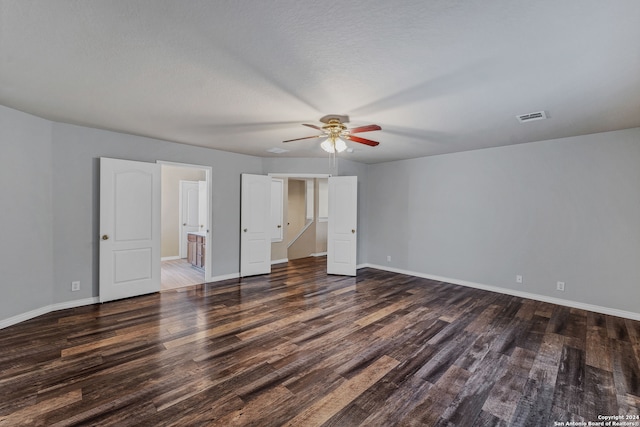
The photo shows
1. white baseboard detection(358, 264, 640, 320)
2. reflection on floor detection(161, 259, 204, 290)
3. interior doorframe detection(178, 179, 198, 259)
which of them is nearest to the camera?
white baseboard detection(358, 264, 640, 320)

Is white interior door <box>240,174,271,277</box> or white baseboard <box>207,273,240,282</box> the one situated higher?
white interior door <box>240,174,271,277</box>

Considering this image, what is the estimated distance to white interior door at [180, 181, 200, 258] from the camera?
25.5ft

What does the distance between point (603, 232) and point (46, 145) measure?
309 inches

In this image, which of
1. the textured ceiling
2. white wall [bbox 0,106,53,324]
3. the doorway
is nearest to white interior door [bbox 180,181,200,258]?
the doorway

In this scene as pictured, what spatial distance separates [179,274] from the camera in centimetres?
600

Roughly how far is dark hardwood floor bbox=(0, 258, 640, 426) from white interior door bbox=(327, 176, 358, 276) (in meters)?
1.76

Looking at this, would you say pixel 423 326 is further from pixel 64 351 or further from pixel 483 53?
pixel 64 351

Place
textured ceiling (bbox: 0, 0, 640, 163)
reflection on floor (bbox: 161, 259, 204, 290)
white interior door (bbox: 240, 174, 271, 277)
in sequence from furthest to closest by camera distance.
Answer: white interior door (bbox: 240, 174, 271, 277)
reflection on floor (bbox: 161, 259, 204, 290)
textured ceiling (bbox: 0, 0, 640, 163)

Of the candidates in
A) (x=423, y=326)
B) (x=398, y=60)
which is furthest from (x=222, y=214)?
(x=398, y=60)

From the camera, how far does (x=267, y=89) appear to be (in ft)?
8.64

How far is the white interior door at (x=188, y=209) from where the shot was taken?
777 cm

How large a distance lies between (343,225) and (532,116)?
3.71 meters

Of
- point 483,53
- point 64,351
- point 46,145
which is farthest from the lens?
point 46,145

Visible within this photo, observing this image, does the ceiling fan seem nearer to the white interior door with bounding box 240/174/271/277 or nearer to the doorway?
the white interior door with bounding box 240/174/271/277
